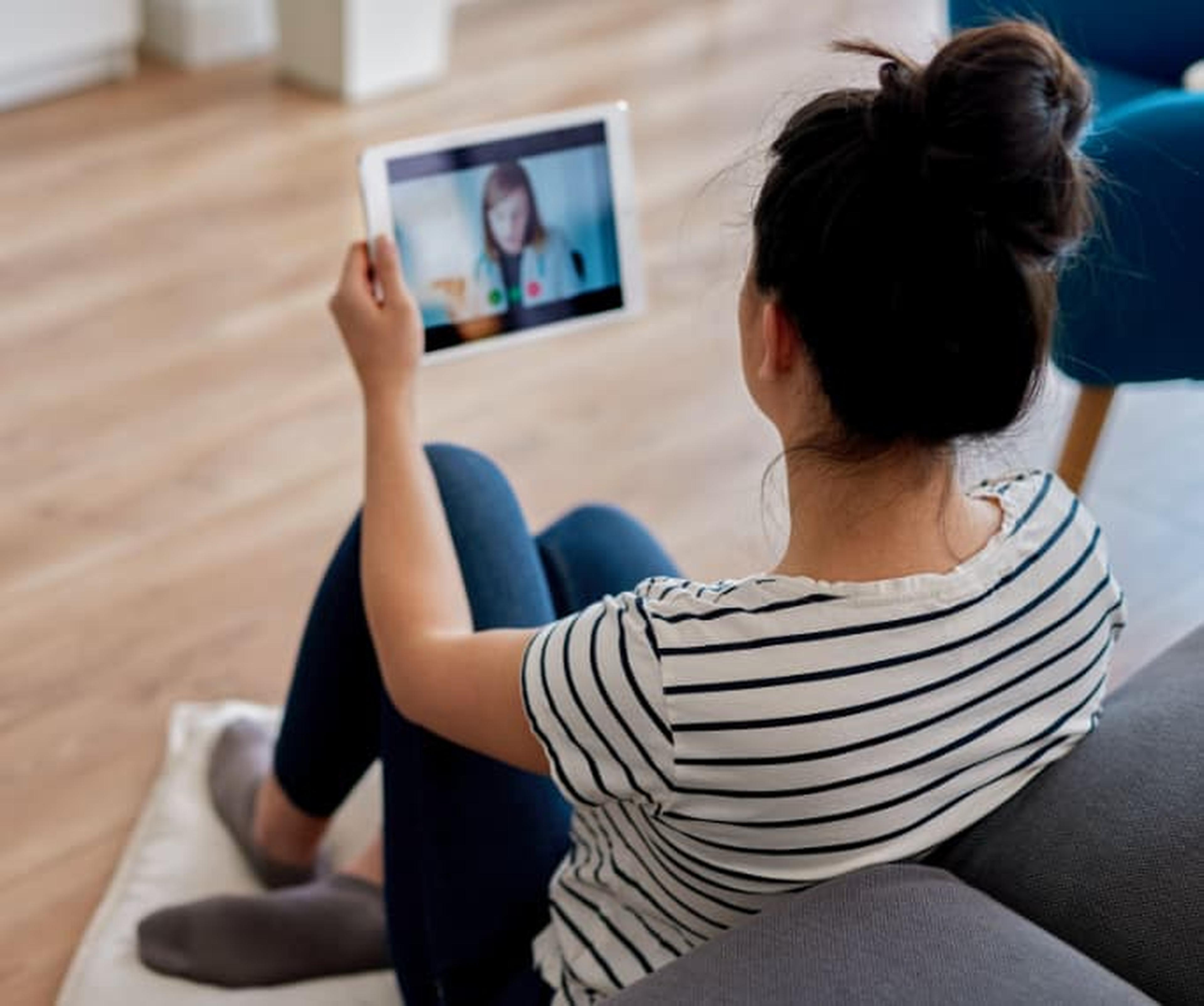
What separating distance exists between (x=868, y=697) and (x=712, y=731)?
0.25 feet

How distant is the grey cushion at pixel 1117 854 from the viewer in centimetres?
81

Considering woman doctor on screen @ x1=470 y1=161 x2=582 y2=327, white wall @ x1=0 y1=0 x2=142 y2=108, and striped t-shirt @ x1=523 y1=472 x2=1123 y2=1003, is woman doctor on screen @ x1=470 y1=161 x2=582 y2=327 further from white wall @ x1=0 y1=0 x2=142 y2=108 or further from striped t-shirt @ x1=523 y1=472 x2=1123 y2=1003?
white wall @ x1=0 y1=0 x2=142 y2=108

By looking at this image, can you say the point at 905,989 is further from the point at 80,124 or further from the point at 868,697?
the point at 80,124

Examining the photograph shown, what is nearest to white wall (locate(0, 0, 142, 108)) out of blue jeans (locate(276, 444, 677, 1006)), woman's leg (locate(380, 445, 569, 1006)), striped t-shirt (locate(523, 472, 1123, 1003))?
blue jeans (locate(276, 444, 677, 1006))

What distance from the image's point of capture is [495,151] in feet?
3.94

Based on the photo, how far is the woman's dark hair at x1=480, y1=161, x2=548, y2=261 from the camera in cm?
121

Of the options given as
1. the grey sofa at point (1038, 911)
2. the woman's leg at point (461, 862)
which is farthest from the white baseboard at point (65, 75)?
the grey sofa at point (1038, 911)

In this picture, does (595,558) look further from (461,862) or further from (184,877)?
(184,877)

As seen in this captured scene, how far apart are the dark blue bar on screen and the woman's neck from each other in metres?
0.47

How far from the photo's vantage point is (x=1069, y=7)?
6.10 ft

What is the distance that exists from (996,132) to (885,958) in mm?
379

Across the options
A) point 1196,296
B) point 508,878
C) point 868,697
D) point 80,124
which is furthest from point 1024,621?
point 80,124

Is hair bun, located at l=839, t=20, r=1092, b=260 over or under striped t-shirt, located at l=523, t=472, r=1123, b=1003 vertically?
over

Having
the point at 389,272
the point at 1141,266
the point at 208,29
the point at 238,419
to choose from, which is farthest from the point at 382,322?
the point at 208,29
